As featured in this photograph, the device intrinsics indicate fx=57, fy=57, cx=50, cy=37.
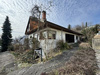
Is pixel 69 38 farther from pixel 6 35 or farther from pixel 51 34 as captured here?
pixel 6 35

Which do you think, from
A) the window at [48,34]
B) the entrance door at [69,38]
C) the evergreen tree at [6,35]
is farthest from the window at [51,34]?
the evergreen tree at [6,35]

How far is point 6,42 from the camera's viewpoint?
563 inches

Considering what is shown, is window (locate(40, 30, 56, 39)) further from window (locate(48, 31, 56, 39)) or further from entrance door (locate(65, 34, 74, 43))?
entrance door (locate(65, 34, 74, 43))

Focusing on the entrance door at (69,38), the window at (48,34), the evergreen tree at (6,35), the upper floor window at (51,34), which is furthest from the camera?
the evergreen tree at (6,35)

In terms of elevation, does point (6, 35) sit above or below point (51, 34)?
above

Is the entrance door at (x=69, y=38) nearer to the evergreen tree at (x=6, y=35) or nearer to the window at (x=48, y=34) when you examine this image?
the window at (x=48, y=34)

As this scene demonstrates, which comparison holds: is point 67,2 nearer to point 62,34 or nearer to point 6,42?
point 62,34

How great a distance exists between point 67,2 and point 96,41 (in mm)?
4666

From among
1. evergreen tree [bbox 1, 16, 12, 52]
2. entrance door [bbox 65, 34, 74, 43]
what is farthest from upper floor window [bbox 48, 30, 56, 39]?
evergreen tree [bbox 1, 16, 12, 52]

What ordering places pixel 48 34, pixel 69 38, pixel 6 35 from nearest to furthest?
1. pixel 48 34
2. pixel 69 38
3. pixel 6 35

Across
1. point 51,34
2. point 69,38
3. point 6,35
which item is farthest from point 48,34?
point 6,35

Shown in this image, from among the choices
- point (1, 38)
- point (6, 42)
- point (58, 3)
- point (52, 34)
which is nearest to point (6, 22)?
point (1, 38)

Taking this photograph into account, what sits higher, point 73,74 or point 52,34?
point 52,34

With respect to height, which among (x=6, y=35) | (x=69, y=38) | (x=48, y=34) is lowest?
(x=69, y=38)
